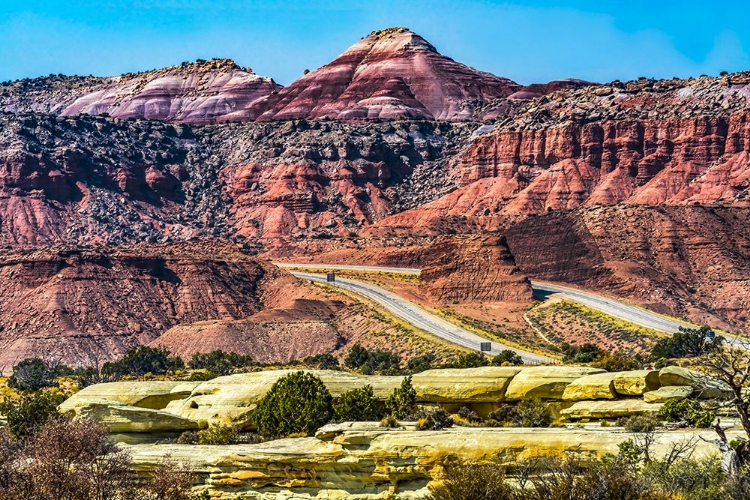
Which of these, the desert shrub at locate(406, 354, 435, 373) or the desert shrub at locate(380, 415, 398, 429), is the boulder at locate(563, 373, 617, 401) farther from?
the desert shrub at locate(406, 354, 435, 373)

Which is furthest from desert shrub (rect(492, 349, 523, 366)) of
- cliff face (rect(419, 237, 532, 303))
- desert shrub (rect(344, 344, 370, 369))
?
cliff face (rect(419, 237, 532, 303))

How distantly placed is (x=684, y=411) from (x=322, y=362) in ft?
193

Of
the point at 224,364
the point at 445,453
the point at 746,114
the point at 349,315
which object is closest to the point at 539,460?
the point at 445,453

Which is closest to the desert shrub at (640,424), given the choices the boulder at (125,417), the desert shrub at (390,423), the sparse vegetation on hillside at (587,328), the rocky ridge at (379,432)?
the rocky ridge at (379,432)

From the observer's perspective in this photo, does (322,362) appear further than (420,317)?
No

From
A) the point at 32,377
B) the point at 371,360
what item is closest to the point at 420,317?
the point at 371,360

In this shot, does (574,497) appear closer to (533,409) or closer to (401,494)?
(401,494)

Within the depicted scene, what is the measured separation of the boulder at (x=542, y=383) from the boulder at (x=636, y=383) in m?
2.80

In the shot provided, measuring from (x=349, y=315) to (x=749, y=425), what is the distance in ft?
319

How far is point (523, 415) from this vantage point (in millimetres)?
57594

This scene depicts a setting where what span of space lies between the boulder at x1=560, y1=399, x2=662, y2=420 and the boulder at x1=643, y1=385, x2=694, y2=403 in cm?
29

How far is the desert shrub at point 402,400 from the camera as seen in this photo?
195ft

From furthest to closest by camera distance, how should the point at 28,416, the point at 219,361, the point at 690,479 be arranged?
the point at 219,361 < the point at 28,416 < the point at 690,479

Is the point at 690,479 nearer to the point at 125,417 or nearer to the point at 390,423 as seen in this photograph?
the point at 390,423
